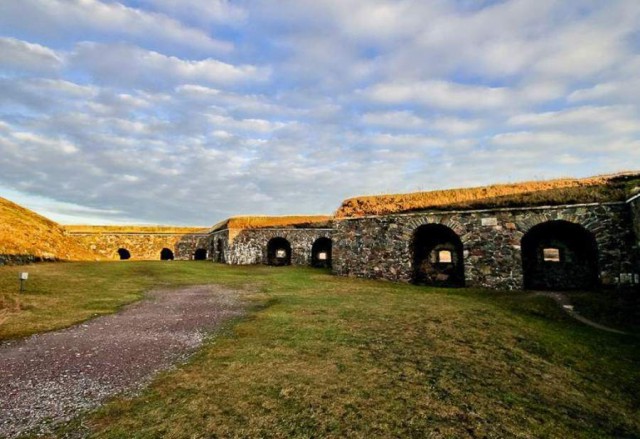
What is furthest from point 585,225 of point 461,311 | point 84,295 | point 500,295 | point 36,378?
point 84,295

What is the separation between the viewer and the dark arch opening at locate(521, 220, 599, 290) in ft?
47.3

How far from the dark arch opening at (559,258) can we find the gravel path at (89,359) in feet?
44.5

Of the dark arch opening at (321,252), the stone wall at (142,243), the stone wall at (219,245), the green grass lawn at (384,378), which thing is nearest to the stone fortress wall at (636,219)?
the green grass lawn at (384,378)

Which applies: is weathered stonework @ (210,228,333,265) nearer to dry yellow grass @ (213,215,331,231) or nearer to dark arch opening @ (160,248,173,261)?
dry yellow grass @ (213,215,331,231)

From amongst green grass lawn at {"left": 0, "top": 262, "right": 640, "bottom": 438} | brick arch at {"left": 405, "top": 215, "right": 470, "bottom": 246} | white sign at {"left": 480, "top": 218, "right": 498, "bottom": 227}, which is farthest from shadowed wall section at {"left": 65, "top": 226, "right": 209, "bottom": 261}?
white sign at {"left": 480, "top": 218, "right": 498, "bottom": 227}

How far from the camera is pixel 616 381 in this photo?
510 cm

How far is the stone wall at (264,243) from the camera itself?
83.2ft

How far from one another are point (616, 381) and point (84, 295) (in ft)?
42.4

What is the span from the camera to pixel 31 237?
1934 centimetres

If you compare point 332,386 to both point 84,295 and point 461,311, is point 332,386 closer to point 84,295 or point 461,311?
point 461,311

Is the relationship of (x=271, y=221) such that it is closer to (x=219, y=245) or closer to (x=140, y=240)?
(x=219, y=245)

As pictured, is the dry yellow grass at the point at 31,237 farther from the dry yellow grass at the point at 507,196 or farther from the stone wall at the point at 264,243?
A: the dry yellow grass at the point at 507,196

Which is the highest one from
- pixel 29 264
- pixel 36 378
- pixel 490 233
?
pixel 490 233

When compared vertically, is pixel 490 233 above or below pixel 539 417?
above
